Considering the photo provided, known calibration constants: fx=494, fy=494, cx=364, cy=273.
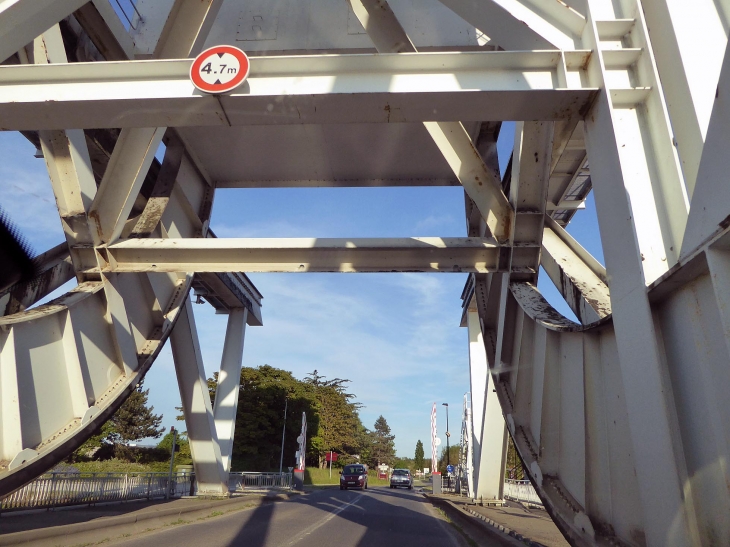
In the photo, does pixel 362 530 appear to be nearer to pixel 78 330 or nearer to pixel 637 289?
pixel 78 330

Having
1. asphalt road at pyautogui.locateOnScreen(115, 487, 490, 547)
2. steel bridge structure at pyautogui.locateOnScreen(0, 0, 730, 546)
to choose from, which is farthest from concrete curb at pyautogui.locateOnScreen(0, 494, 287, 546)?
steel bridge structure at pyautogui.locateOnScreen(0, 0, 730, 546)

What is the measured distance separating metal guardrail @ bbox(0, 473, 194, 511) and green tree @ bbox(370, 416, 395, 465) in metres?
99.1

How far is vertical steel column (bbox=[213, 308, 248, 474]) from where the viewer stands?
1578 centimetres

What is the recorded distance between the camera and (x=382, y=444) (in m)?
126

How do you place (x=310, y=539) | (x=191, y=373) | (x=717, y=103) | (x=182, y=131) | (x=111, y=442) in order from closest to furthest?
(x=717, y=103)
(x=310, y=539)
(x=182, y=131)
(x=191, y=373)
(x=111, y=442)

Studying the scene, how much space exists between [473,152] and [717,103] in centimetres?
424

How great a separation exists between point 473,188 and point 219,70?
4.02m

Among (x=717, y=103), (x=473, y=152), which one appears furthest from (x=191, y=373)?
(x=717, y=103)

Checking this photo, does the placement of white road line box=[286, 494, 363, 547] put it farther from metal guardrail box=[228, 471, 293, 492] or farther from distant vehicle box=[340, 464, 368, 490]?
distant vehicle box=[340, 464, 368, 490]

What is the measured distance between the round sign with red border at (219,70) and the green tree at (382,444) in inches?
4427

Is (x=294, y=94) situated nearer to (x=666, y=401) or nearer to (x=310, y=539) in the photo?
(x=666, y=401)

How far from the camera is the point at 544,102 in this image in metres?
4.02

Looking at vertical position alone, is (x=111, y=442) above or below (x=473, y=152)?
below

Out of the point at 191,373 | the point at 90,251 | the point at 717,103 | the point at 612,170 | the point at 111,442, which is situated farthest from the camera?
the point at 111,442
